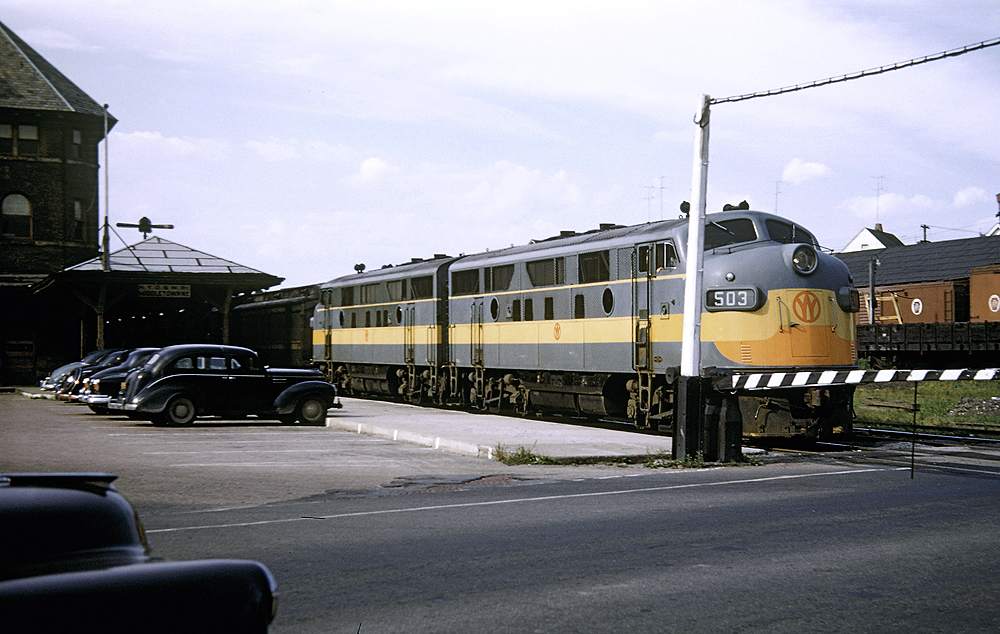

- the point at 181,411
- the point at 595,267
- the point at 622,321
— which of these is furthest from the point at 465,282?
the point at 181,411

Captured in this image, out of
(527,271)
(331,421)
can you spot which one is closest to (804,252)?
(527,271)

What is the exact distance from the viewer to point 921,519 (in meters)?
9.14

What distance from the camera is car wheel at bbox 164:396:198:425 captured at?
21.2m

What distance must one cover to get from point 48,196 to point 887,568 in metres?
46.9

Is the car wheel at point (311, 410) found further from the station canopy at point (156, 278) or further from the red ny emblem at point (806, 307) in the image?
the station canopy at point (156, 278)

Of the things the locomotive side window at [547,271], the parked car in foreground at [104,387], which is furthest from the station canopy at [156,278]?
the locomotive side window at [547,271]

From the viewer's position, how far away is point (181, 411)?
21.2m

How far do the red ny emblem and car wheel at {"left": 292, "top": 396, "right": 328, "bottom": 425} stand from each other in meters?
10.6

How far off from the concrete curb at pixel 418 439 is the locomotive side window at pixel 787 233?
21.8 feet

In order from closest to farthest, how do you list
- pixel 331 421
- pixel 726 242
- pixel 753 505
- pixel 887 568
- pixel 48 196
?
pixel 887 568 → pixel 753 505 → pixel 726 242 → pixel 331 421 → pixel 48 196

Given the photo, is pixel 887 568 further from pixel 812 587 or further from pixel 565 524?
pixel 565 524

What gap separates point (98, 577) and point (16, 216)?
48331mm

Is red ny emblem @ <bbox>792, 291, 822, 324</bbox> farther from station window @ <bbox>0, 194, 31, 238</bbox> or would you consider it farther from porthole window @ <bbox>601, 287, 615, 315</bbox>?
station window @ <bbox>0, 194, 31, 238</bbox>

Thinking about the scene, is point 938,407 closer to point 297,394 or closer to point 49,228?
point 297,394
